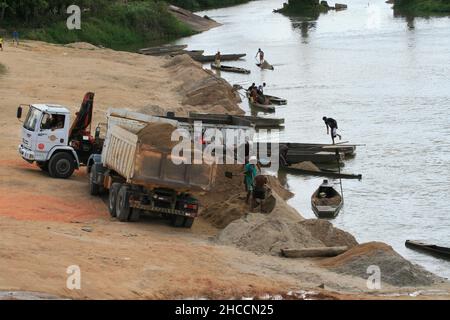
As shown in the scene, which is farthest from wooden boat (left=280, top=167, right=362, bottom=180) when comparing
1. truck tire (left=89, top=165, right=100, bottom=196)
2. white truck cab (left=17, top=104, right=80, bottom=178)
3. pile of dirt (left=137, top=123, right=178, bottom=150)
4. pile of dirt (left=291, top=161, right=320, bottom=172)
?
pile of dirt (left=137, top=123, right=178, bottom=150)

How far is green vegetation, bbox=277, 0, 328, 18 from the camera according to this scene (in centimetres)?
13850

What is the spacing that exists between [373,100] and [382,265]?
133 feet

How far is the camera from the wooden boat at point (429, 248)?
2534 centimetres

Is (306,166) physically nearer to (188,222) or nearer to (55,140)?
(55,140)

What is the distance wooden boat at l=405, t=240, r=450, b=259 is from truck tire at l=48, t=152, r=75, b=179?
10.4 metres

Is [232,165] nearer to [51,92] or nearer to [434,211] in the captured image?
[434,211]

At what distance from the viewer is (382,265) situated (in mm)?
20359

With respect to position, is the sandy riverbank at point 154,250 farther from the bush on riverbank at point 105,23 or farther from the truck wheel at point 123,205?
the bush on riverbank at point 105,23

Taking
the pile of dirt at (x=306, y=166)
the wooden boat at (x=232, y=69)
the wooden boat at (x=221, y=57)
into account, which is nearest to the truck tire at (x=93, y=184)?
the pile of dirt at (x=306, y=166)

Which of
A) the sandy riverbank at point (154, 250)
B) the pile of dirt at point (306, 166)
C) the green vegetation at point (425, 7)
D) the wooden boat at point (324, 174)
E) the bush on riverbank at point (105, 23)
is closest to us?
the sandy riverbank at point (154, 250)

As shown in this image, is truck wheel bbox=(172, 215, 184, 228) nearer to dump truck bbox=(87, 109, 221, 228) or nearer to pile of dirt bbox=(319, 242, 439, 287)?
dump truck bbox=(87, 109, 221, 228)
